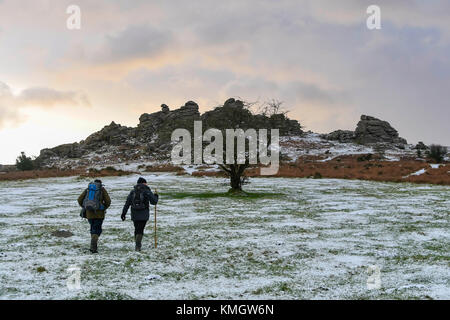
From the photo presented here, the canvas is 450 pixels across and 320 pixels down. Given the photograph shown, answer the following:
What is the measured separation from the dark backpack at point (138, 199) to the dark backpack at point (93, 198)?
1.08 meters

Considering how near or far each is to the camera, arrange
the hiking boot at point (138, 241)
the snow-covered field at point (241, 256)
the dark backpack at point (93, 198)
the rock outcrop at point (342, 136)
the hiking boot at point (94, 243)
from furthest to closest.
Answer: the rock outcrop at point (342, 136), the hiking boot at point (138, 241), the hiking boot at point (94, 243), the dark backpack at point (93, 198), the snow-covered field at point (241, 256)

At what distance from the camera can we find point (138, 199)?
43.0 feet

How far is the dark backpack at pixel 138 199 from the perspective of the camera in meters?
13.1

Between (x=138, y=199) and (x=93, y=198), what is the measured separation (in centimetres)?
146

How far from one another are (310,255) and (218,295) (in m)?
4.84

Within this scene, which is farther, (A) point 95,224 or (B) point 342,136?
(B) point 342,136

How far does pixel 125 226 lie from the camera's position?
1877 cm

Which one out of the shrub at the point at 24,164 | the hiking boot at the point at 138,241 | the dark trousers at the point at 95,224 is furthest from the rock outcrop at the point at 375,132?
the dark trousers at the point at 95,224

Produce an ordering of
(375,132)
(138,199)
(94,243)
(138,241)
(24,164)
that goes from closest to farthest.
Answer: (138,199) → (94,243) → (138,241) → (24,164) → (375,132)

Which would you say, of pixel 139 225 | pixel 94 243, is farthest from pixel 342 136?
pixel 94 243

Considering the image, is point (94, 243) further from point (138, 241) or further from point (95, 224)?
point (138, 241)

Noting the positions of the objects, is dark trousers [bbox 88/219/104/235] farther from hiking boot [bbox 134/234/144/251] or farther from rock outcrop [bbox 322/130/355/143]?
rock outcrop [bbox 322/130/355/143]

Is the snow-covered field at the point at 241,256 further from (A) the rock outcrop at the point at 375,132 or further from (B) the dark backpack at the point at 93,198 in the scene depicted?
(A) the rock outcrop at the point at 375,132

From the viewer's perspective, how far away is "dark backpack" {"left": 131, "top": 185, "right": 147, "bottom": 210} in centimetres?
1305
